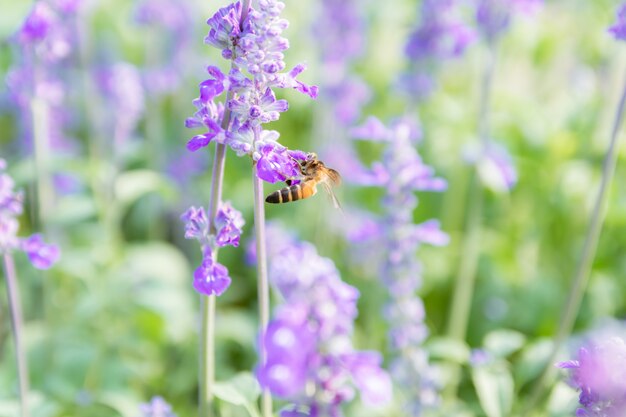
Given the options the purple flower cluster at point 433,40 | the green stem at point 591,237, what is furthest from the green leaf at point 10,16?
the green stem at point 591,237

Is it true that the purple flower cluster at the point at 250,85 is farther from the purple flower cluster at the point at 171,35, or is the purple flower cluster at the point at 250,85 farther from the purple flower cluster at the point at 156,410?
the purple flower cluster at the point at 171,35

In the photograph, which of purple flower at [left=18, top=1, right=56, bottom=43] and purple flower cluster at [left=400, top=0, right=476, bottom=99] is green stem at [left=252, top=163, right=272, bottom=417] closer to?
purple flower at [left=18, top=1, right=56, bottom=43]

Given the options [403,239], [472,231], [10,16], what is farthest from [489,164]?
[10,16]

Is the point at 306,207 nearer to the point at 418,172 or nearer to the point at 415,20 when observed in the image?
the point at 415,20

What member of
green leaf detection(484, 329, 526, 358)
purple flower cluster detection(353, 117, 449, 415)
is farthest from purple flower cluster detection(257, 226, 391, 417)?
green leaf detection(484, 329, 526, 358)

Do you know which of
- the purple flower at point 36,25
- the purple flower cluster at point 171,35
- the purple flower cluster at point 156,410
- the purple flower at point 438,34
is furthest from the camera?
the purple flower cluster at point 171,35

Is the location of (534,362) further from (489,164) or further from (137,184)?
(137,184)
